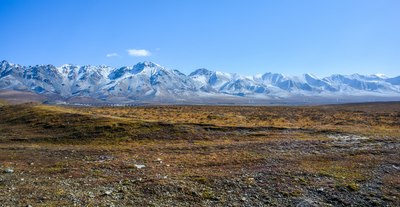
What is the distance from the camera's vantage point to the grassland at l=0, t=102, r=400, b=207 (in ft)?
53.9

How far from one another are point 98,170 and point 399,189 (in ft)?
59.4

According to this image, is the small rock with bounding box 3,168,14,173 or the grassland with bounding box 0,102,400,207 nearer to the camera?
the grassland with bounding box 0,102,400,207

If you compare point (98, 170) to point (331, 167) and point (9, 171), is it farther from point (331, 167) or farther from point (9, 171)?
point (331, 167)

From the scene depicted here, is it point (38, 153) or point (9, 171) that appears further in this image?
point (38, 153)

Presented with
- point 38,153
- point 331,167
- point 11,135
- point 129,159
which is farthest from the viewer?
point 11,135

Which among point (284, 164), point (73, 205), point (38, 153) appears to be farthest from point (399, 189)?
point (38, 153)

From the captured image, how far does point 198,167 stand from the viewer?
21.9 meters

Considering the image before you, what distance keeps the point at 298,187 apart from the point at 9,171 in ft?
60.2

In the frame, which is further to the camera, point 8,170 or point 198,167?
point 198,167

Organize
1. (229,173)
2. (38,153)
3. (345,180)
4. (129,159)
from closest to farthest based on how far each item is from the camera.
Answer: (345,180)
(229,173)
(129,159)
(38,153)

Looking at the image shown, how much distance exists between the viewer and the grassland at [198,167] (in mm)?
16438

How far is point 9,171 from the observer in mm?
21156

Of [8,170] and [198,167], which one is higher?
[198,167]

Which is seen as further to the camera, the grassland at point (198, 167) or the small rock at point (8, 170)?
the small rock at point (8, 170)
